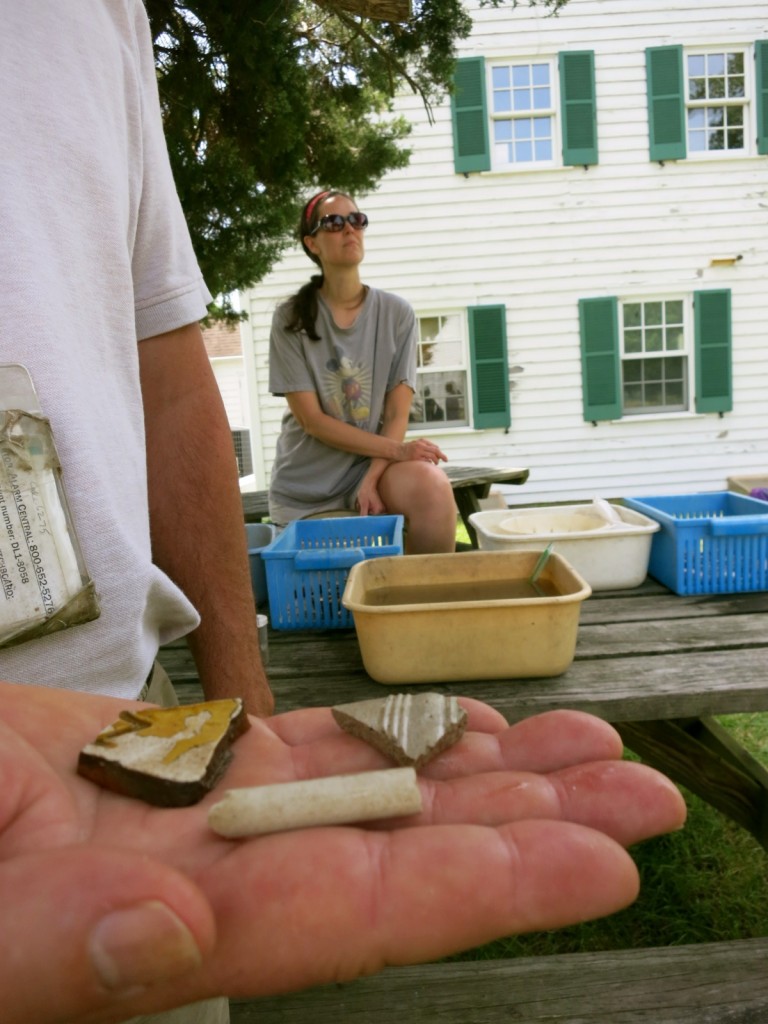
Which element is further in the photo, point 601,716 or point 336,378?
point 336,378

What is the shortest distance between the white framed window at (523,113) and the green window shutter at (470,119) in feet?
0.77

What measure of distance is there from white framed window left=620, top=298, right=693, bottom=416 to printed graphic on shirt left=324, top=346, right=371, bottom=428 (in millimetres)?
7562

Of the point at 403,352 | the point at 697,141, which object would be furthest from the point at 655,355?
the point at 403,352

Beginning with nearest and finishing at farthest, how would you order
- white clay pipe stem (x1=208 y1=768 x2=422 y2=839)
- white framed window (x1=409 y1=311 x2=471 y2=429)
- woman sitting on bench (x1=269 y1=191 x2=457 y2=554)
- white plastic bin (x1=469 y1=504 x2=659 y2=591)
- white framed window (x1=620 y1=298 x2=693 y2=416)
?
white clay pipe stem (x1=208 y1=768 x2=422 y2=839) < white plastic bin (x1=469 y1=504 x2=659 y2=591) < woman sitting on bench (x1=269 y1=191 x2=457 y2=554) < white framed window (x1=409 y1=311 x2=471 y2=429) < white framed window (x1=620 y1=298 x2=693 y2=416)

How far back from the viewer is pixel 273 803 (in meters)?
0.80

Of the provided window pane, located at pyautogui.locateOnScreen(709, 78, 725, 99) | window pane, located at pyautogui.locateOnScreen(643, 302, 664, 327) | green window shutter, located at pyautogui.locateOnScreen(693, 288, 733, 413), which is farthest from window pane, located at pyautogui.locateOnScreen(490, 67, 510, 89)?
Result: green window shutter, located at pyautogui.locateOnScreen(693, 288, 733, 413)

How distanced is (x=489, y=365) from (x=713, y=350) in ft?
9.82

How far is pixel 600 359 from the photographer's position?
34.0 ft

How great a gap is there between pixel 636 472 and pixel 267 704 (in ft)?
32.3

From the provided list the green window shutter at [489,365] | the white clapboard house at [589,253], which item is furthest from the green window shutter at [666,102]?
the green window shutter at [489,365]

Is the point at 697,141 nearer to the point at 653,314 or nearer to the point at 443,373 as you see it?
the point at 653,314

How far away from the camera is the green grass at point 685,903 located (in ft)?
8.84

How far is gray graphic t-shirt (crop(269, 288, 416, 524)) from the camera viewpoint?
12.8ft

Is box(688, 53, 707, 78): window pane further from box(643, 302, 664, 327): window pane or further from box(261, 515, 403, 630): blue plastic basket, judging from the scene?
box(261, 515, 403, 630): blue plastic basket
